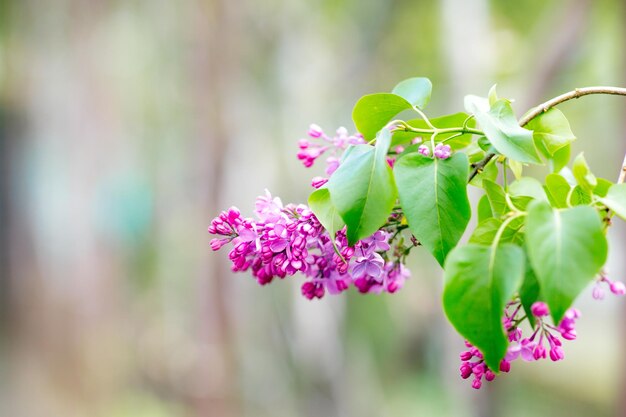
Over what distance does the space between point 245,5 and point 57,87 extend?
97.9 inches

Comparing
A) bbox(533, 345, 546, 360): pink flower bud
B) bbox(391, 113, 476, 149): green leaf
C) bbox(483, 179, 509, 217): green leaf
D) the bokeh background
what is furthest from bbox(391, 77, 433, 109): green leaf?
the bokeh background

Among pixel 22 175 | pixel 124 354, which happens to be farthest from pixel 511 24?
pixel 22 175

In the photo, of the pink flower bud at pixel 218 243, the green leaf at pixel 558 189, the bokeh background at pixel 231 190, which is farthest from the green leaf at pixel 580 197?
the bokeh background at pixel 231 190

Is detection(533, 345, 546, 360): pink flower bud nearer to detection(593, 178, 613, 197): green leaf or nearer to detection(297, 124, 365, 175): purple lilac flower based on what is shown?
detection(593, 178, 613, 197): green leaf

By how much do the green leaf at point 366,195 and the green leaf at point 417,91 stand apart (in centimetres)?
14

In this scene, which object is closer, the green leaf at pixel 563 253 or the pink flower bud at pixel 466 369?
the green leaf at pixel 563 253

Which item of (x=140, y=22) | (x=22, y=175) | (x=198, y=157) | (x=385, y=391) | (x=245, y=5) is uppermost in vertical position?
(x=140, y=22)

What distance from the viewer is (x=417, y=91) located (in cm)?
63

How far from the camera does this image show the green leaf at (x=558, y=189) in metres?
0.52

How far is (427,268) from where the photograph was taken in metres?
6.08

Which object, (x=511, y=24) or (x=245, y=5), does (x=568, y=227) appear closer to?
(x=245, y=5)

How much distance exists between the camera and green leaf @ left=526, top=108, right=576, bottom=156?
56 cm

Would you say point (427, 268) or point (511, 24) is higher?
point (511, 24)

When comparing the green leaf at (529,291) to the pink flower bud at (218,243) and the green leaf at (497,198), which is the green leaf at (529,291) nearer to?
the green leaf at (497,198)
